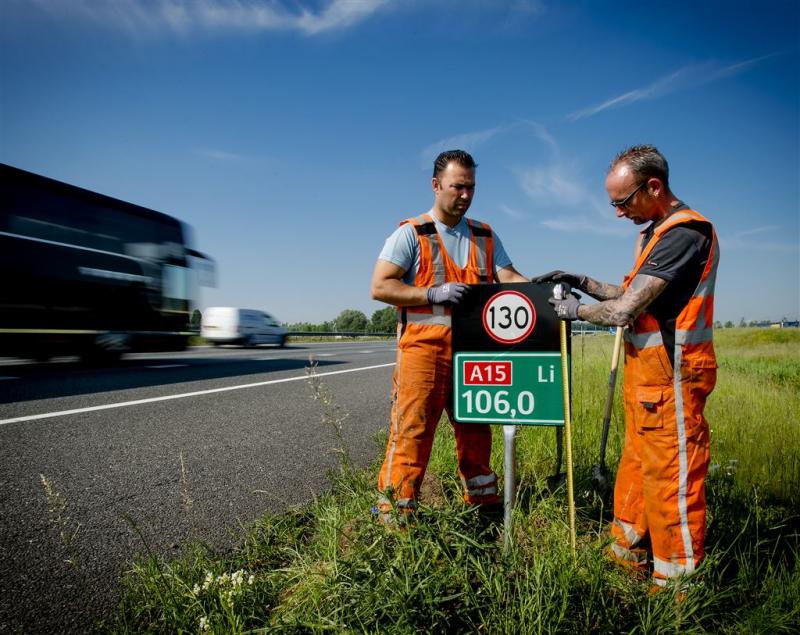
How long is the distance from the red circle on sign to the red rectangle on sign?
0.12 metres

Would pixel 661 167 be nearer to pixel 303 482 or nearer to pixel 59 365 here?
pixel 303 482

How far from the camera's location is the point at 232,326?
20.1 metres

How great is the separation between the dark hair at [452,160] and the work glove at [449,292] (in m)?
0.73

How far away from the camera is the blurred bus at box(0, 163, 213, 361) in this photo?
27.1 feet

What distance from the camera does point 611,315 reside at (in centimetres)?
195

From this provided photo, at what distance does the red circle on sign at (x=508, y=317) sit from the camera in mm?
2127

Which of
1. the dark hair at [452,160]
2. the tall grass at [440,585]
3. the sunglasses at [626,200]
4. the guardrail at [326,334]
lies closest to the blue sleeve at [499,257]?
the dark hair at [452,160]

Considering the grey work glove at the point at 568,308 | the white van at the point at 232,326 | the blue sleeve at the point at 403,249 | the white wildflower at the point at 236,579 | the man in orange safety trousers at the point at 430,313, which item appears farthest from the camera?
the white van at the point at 232,326

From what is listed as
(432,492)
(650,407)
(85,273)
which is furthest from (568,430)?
(85,273)

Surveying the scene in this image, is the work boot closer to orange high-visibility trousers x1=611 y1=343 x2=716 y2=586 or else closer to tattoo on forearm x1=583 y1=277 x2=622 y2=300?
orange high-visibility trousers x1=611 y1=343 x2=716 y2=586

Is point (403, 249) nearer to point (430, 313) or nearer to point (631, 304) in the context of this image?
point (430, 313)

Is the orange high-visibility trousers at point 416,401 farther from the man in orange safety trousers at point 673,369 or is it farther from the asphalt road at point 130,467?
the asphalt road at point 130,467

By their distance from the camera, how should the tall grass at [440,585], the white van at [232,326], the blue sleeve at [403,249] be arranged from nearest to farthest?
the tall grass at [440,585] → the blue sleeve at [403,249] → the white van at [232,326]

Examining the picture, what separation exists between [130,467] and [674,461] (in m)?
3.68
